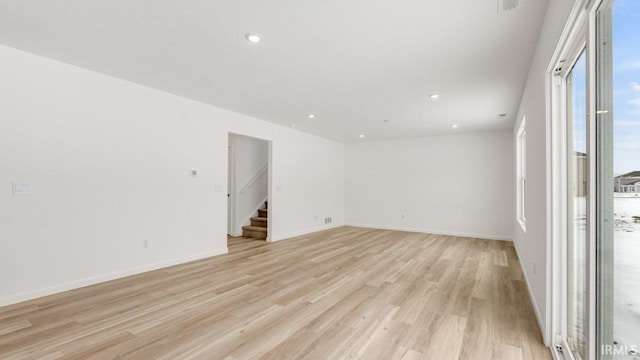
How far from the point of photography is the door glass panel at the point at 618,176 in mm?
948

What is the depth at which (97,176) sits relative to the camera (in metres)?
3.23

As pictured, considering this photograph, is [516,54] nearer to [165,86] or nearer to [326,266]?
[326,266]

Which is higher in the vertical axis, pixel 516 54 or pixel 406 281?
pixel 516 54

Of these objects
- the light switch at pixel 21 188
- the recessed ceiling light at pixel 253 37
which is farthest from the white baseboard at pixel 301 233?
the recessed ceiling light at pixel 253 37

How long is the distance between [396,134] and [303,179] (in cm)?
252

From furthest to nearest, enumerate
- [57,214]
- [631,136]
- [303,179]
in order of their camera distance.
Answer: [303,179] → [57,214] → [631,136]

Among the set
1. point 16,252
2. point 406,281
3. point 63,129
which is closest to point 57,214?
point 16,252

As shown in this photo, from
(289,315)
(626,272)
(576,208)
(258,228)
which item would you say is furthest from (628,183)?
(258,228)

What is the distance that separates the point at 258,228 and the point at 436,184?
175 inches

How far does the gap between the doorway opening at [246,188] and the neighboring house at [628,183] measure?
18.9 feet

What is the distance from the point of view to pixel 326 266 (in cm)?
393

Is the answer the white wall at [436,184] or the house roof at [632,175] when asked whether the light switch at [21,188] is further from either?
the white wall at [436,184]

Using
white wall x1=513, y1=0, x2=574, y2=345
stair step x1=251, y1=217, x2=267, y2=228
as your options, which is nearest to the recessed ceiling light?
white wall x1=513, y1=0, x2=574, y2=345

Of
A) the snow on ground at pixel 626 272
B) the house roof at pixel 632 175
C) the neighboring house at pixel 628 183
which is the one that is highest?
the house roof at pixel 632 175
